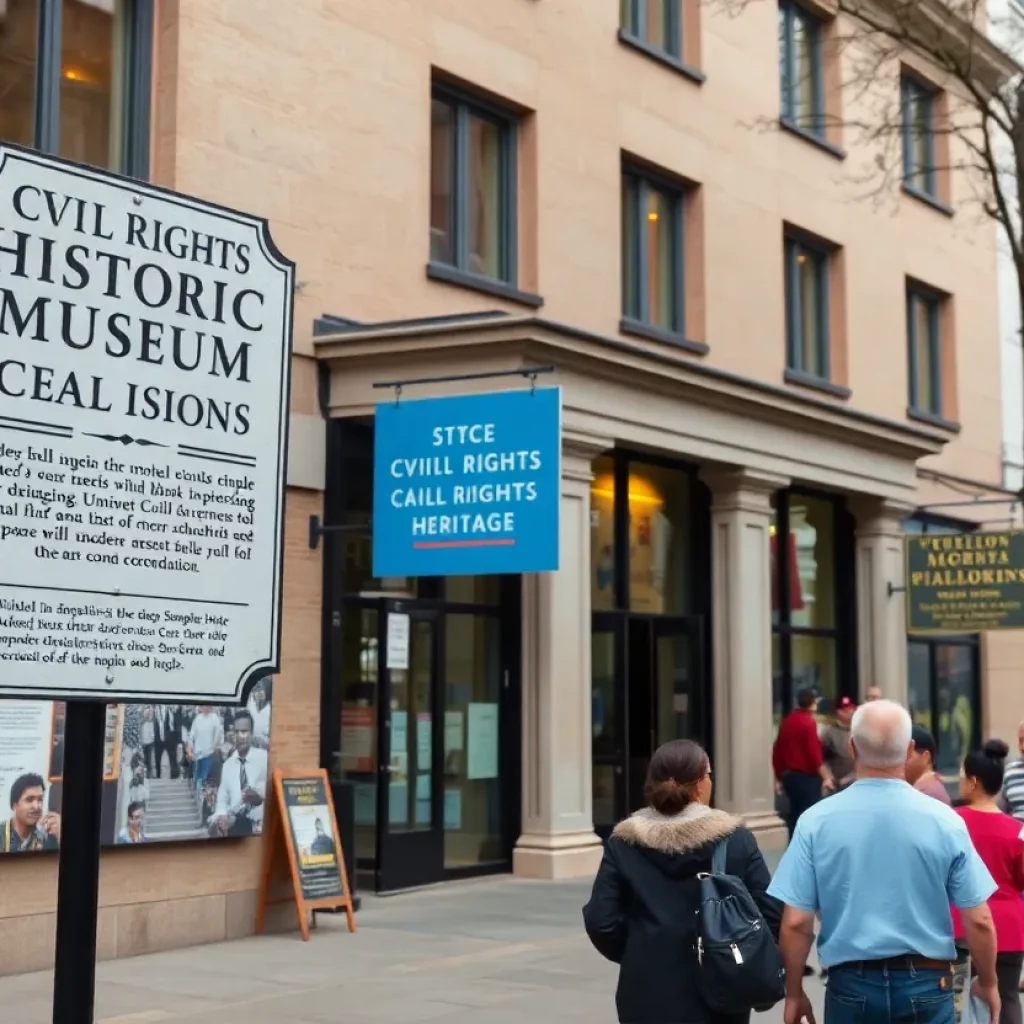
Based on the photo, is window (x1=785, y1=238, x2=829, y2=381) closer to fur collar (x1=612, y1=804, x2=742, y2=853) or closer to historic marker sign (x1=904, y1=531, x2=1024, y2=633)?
historic marker sign (x1=904, y1=531, x2=1024, y2=633)

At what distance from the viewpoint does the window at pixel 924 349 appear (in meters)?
25.1

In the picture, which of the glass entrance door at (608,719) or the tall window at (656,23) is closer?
the glass entrance door at (608,719)

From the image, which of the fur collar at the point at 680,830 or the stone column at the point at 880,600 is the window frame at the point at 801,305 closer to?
the stone column at the point at 880,600

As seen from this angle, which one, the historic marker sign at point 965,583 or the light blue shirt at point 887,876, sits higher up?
the historic marker sign at point 965,583

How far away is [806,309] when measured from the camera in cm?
2242

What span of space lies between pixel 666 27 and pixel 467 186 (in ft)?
15.5

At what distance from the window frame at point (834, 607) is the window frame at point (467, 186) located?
579 centimetres

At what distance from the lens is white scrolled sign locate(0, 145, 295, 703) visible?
4.75 m

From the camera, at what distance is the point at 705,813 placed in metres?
5.63

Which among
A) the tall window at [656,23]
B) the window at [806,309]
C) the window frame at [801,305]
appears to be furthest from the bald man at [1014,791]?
the window at [806,309]

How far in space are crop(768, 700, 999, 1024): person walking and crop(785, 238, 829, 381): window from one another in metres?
16.6

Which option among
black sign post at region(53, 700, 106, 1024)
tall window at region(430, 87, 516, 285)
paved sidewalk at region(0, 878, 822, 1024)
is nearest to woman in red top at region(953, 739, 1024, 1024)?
paved sidewalk at region(0, 878, 822, 1024)

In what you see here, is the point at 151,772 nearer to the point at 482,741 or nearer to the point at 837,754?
the point at 482,741

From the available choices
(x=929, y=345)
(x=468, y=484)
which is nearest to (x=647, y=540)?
(x=468, y=484)
